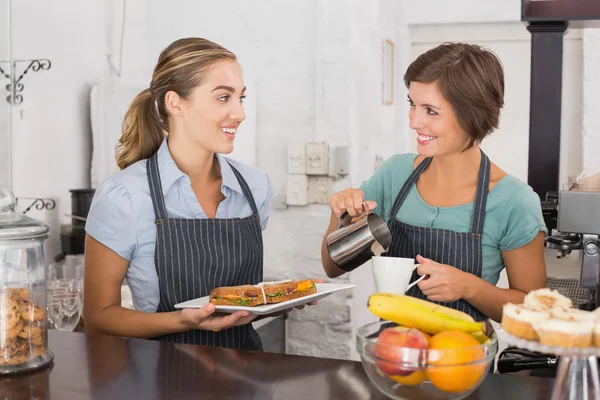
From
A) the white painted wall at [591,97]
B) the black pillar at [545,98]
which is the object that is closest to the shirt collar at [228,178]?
the black pillar at [545,98]

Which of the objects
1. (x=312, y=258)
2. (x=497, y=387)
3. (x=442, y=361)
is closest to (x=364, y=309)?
(x=312, y=258)

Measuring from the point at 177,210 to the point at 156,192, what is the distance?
84mm

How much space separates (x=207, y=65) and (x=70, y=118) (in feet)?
6.23

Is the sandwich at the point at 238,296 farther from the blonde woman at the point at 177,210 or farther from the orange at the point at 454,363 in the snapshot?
the orange at the point at 454,363

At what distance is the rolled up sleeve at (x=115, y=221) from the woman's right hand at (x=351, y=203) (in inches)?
21.7

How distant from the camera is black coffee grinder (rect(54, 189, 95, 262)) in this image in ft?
11.7

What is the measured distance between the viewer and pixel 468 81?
1.90 meters

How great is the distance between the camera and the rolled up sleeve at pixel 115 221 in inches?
75.9

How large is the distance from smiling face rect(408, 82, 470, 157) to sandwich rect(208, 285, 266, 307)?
1.89 feet

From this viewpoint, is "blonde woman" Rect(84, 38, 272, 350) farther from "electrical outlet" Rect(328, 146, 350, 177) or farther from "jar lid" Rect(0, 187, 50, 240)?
"electrical outlet" Rect(328, 146, 350, 177)

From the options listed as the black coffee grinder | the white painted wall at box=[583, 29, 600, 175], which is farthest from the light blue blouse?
the white painted wall at box=[583, 29, 600, 175]

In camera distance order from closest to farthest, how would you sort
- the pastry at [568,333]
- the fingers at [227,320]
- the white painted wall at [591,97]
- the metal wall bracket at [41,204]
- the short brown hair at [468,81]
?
the pastry at [568,333] → the fingers at [227,320] → the short brown hair at [468,81] → the metal wall bracket at [41,204] → the white painted wall at [591,97]

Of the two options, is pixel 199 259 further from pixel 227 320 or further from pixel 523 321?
pixel 523 321

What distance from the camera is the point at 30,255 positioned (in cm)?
149
